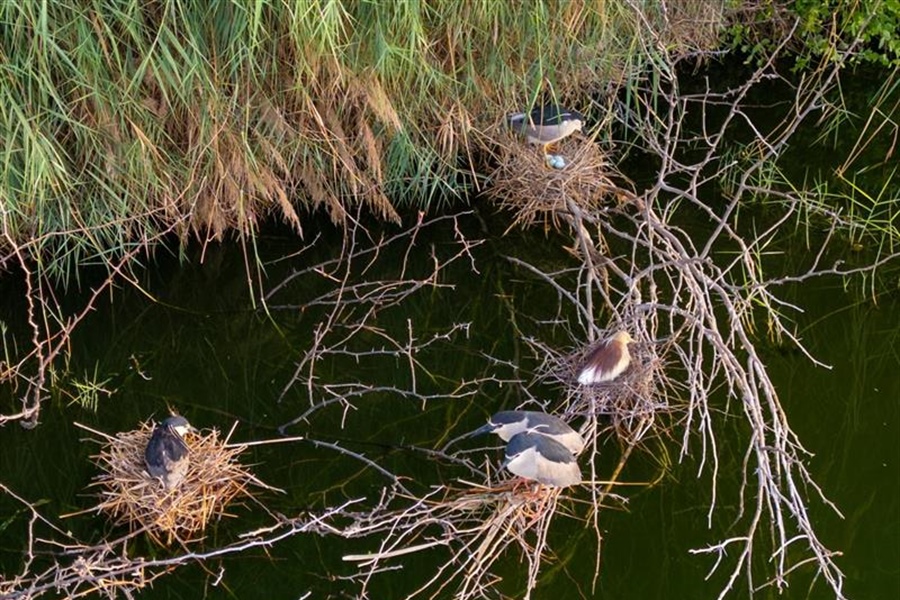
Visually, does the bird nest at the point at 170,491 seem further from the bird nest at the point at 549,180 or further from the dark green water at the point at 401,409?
the bird nest at the point at 549,180

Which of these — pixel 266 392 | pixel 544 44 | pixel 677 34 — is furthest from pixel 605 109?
pixel 266 392

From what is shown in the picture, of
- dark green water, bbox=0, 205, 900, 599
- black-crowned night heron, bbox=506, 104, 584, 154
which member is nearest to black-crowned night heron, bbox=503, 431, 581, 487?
dark green water, bbox=0, 205, 900, 599

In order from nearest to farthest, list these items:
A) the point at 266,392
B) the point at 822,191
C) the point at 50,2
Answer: the point at 50,2
the point at 266,392
the point at 822,191

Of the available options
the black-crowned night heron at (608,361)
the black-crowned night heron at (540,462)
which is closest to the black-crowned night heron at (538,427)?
the black-crowned night heron at (540,462)

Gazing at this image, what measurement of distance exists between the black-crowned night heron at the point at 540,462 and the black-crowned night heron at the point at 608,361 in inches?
15.8

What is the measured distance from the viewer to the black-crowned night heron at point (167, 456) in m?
2.81

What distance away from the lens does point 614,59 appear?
414 centimetres

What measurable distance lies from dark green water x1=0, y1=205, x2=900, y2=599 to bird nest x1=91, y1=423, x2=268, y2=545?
0.21 feet

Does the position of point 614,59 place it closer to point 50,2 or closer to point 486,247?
point 486,247

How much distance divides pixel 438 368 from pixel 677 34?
1.93 metres

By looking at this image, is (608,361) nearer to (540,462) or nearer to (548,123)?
(540,462)

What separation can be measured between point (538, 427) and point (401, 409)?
0.77 m

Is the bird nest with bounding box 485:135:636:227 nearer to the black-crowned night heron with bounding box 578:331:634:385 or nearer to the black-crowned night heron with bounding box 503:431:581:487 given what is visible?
the black-crowned night heron with bounding box 578:331:634:385

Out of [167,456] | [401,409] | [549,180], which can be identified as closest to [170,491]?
[167,456]
